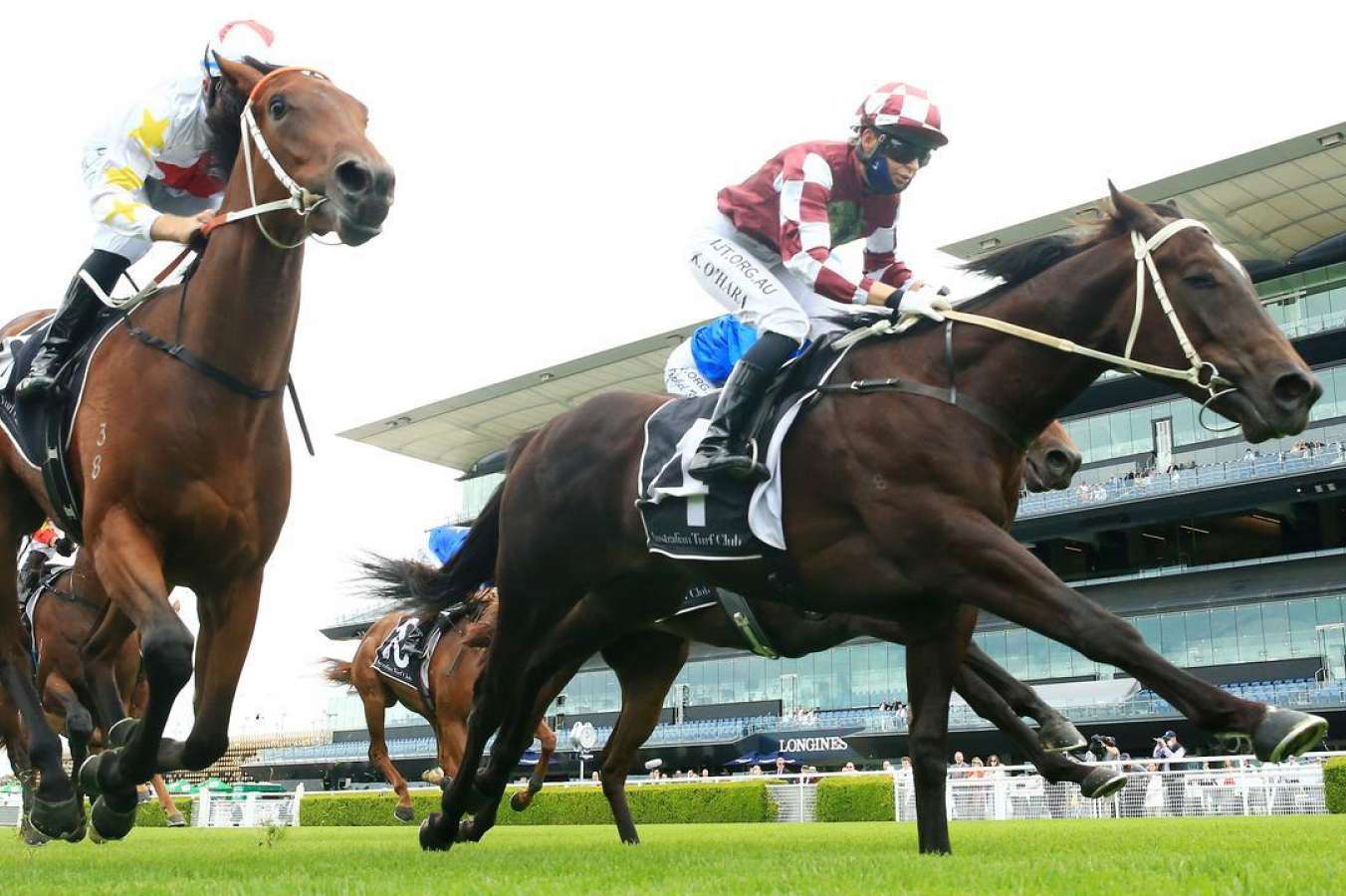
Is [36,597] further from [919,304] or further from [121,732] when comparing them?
[919,304]

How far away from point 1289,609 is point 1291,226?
35.9 ft

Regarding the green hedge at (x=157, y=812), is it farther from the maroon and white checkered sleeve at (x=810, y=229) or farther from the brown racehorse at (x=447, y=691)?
the maroon and white checkered sleeve at (x=810, y=229)

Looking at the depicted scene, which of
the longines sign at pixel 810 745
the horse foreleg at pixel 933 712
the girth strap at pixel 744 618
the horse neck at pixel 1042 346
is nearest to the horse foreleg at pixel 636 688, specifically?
the girth strap at pixel 744 618

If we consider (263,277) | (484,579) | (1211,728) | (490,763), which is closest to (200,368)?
(263,277)

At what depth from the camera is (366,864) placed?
17.5 ft

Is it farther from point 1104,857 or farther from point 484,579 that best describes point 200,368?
point 1104,857

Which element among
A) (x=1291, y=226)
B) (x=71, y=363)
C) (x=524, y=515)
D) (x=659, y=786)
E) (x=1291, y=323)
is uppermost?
(x=1291, y=226)

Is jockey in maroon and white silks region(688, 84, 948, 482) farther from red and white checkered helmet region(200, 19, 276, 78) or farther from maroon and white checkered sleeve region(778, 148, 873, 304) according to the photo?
red and white checkered helmet region(200, 19, 276, 78)

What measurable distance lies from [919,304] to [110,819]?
3584 mm

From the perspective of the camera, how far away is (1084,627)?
14.0ft

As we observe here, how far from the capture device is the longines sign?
3862cm

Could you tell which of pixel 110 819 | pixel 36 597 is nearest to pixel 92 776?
pixel 110 819

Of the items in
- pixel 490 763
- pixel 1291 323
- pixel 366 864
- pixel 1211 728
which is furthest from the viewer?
pixel 1291 323

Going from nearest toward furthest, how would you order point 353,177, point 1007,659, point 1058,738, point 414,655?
point 353,177
point 1058,738
point 414,655
point 1007,659
